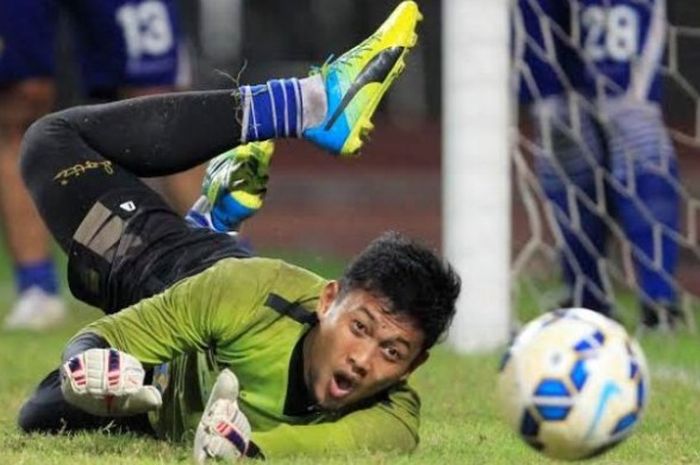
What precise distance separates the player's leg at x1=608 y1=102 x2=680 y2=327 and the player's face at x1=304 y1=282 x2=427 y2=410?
329 centimetres

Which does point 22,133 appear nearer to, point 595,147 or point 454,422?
point 595,147

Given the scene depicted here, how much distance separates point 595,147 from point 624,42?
44cm

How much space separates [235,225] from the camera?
20.6 ft

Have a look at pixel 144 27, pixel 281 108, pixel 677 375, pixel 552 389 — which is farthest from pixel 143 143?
pixel 144 27

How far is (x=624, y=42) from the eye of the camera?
8195 millimetres

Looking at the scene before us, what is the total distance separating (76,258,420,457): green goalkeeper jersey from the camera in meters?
5.11

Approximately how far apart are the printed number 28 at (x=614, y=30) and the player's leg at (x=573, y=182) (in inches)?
11.7

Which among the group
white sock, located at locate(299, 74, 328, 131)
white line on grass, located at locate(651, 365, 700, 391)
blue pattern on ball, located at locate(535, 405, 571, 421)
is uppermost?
white sock, located at locate(299, 74, 328, 131)

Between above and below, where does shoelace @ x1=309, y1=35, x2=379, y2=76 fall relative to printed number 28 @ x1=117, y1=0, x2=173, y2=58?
above

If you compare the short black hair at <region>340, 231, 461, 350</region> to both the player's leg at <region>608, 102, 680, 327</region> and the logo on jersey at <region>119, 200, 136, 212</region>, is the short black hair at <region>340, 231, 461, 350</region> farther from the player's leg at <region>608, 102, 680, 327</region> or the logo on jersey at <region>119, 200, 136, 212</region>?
the player's leg at <region>608, 102, 680, 327</region>

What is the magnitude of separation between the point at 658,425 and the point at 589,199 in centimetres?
255

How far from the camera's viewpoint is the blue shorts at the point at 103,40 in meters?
8.51

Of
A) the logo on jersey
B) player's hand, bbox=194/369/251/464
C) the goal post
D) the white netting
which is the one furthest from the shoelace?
the white netting

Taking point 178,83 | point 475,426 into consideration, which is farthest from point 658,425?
point 178,83
